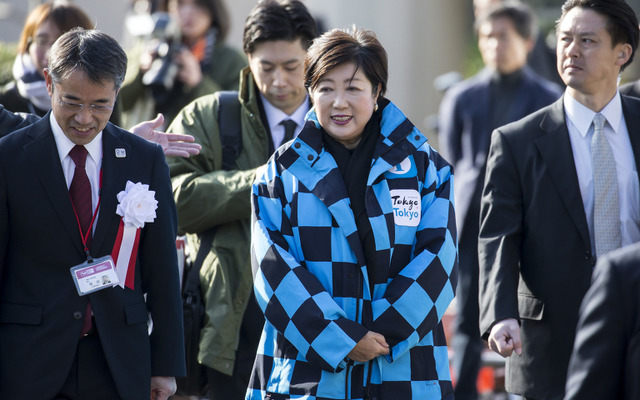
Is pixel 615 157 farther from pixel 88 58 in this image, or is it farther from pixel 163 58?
pixel 163 58

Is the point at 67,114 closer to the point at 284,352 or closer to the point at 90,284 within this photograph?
the point at 90,284

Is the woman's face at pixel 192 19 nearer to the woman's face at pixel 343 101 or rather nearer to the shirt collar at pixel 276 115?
the shirt collar at pixel 276 115

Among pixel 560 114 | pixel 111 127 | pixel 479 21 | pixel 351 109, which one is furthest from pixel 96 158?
pixel 479 21

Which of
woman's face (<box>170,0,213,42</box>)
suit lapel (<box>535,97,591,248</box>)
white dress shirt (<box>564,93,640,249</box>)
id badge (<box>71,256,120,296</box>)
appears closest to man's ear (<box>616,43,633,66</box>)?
white dress shirt (<box>564,93,640,249</box>)

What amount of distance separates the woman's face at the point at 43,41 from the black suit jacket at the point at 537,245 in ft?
7.28

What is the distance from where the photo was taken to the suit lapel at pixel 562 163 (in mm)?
4059

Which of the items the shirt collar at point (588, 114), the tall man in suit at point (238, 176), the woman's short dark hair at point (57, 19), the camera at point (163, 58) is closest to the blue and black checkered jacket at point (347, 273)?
the tall man in suit at point (238, 176)

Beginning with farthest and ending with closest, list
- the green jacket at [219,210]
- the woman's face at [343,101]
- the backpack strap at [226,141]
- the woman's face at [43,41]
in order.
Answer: the woman's face at [43,41] → the backpack strap at [226,141] → the green jacket at [219,210] → the woman's face at [343,101]

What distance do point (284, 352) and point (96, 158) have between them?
99 centimetres

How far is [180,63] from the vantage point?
6.24 metres

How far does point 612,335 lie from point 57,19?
3.47 m

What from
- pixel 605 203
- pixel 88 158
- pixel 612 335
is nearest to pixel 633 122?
pixel 605 203

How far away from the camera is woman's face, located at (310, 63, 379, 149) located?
3795mm

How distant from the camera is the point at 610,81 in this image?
4203 millimetres
